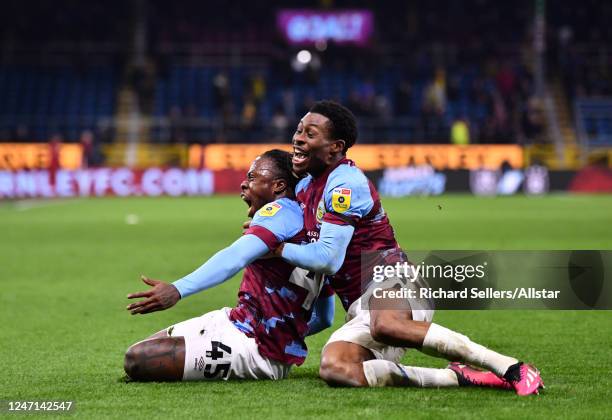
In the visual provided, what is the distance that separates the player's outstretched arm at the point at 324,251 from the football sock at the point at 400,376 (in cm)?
61

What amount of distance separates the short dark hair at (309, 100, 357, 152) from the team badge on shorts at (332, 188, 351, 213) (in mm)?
444

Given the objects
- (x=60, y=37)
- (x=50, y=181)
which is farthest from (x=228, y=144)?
(x=60, y=37)

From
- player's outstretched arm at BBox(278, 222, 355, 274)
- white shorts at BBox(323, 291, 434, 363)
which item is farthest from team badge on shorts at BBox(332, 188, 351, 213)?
white shorts at BBox(323, 291, 434, 363)

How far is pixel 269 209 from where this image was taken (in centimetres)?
607

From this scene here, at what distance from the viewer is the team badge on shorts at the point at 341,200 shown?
5891mm

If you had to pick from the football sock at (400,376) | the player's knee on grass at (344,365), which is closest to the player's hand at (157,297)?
the player's knee on grass at (344,365)

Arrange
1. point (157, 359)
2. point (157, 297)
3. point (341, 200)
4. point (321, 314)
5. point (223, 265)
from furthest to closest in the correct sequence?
point (321, 314)
point (157, 359)
point (341, 200)
point (223, 265)
point (157, 297)

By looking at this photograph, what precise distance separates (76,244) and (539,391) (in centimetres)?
1163

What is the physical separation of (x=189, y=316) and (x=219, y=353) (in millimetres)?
3422

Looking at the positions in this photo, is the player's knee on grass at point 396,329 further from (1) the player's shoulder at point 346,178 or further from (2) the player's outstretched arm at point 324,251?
(1) the player's shoulder at point 346,178

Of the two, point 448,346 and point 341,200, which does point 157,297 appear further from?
point 448,346

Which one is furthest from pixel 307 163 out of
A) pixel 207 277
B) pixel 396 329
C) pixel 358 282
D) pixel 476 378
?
pixel 476 378

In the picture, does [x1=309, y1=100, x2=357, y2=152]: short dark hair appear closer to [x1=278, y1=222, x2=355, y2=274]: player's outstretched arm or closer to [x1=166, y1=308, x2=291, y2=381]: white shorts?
[x1=278, y1=222, x2=355, y2=274]: player's outstretched arm

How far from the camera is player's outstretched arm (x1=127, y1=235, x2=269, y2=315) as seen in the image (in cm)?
551
